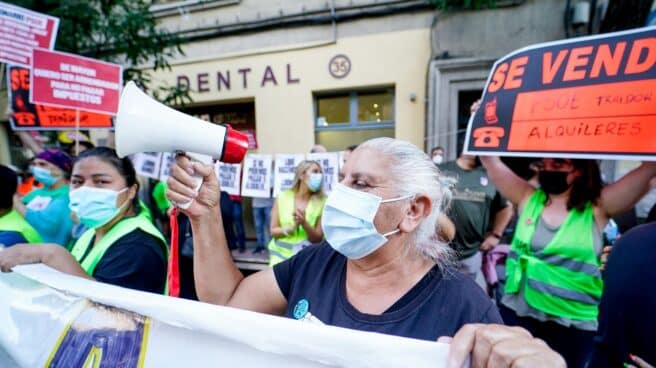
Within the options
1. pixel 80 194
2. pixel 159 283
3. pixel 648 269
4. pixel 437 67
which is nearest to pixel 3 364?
pixel 159 283

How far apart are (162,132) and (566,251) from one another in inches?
82.5

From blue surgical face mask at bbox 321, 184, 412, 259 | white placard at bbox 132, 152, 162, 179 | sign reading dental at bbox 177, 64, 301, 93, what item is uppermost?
sign reading dental at bbox 177, 64, 301, 93

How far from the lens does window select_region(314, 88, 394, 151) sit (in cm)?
585

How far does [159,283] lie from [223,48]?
573 centimetres

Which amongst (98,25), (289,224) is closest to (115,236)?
(289,224)

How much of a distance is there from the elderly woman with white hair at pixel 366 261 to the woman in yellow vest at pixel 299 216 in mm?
1604

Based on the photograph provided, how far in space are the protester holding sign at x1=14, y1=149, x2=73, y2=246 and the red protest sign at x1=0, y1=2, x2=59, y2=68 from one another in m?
1.13

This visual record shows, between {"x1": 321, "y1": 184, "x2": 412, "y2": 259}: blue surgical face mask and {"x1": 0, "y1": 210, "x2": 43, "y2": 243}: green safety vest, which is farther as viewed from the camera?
{"x1": 0, "y1": 210, "x2": 43, "y2": 243}: green safety vest

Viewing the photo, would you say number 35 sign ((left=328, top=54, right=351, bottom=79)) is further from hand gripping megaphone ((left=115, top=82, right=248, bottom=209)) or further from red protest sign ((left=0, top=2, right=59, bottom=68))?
hand gripping megaphone ((left=115, top=82, right=248, bottom=209))

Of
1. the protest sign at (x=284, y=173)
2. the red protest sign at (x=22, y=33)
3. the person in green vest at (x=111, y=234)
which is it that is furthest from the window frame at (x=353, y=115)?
the person in green vest at (x=111, y=234)

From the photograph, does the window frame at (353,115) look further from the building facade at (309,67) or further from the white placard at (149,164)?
the white placard at (149,164)

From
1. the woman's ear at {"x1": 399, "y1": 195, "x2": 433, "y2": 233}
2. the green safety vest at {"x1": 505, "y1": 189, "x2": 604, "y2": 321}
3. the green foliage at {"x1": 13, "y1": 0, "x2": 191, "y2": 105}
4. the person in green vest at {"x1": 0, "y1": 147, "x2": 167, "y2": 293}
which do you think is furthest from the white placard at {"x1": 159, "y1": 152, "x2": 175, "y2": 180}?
the green safety vest at {"x1": 505, "y1": 189, "x2": 604, "y2": 321}

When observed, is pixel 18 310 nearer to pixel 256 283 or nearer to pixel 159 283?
pixel 159 283

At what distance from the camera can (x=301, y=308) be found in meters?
1.15
